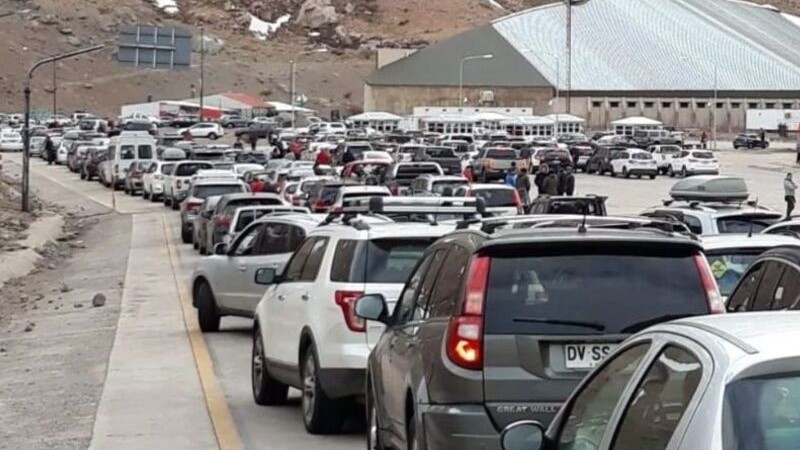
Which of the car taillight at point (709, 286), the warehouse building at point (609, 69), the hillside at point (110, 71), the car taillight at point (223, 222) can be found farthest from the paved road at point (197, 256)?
the hillside at point (110, 71)

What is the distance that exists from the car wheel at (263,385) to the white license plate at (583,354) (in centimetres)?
645

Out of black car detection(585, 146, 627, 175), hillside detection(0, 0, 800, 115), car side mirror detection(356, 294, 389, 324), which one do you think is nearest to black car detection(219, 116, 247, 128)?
hillside detection(0, 0, 800, 115)

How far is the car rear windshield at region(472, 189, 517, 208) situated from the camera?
3382 centimetres

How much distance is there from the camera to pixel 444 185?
37375 millimetres

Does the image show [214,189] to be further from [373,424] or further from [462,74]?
[462,74]

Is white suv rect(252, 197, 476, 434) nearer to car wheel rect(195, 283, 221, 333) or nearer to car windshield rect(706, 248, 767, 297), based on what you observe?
car windshield rect(706, 248, 767, 297)

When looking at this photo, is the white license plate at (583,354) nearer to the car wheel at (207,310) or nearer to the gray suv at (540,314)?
the gray suv at (540,314)

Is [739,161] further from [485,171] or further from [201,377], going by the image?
[201,377]

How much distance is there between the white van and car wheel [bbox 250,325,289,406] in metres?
54.7

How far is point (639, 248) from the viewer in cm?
839

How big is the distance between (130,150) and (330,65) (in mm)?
110268

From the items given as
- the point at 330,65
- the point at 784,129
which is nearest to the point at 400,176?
the point at 784,129

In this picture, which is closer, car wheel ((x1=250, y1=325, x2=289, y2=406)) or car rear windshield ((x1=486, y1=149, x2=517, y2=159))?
car wheel ((x1=250, y1=325, x2=289, y2=406))

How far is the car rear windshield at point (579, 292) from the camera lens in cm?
827
